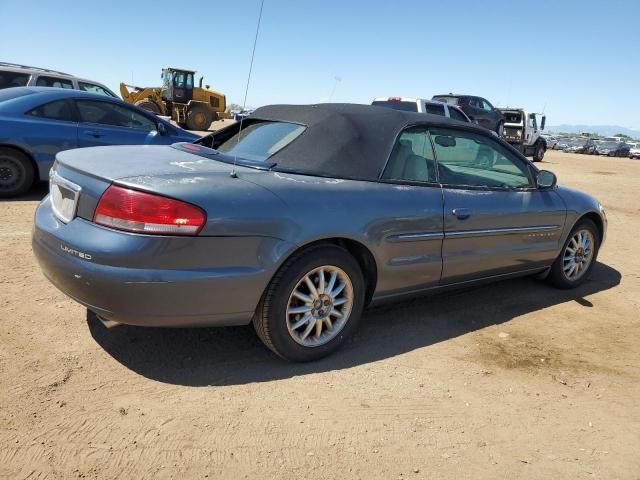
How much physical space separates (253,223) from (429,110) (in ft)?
40.0

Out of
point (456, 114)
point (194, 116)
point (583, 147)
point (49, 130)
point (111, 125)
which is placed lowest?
point (194, 116)

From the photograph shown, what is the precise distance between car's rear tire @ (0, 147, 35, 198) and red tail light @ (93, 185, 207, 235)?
16.3ft

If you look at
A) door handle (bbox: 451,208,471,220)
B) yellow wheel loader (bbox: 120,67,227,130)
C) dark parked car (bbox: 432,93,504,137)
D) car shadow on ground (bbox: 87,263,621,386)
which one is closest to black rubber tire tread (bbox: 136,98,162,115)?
yellow wheel loader (bbox: 120,67,227,130)

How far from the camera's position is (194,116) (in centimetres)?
2494

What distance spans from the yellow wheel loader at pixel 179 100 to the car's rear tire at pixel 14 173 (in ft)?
61.3

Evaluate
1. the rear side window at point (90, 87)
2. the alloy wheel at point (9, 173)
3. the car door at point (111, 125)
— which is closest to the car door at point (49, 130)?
the car door at point (111, 125)

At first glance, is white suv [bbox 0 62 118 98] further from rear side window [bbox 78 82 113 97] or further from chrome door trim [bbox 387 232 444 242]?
chrome door trim [bbox 387 232 444 242]

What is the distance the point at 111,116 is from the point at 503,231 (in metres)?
5.72

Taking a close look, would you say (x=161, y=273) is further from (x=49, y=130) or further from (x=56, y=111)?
(x=56, y=111)

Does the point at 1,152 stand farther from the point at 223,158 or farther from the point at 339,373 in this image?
the point at 339,373

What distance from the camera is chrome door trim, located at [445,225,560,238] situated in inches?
147

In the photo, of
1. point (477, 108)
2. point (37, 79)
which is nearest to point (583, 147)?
point (477, 108)

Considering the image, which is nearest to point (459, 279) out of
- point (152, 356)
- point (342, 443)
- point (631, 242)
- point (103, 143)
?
point (342, 443)

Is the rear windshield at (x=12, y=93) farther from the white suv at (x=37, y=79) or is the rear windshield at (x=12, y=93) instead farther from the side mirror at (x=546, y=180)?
the side mirror at (x=546, y=180)
